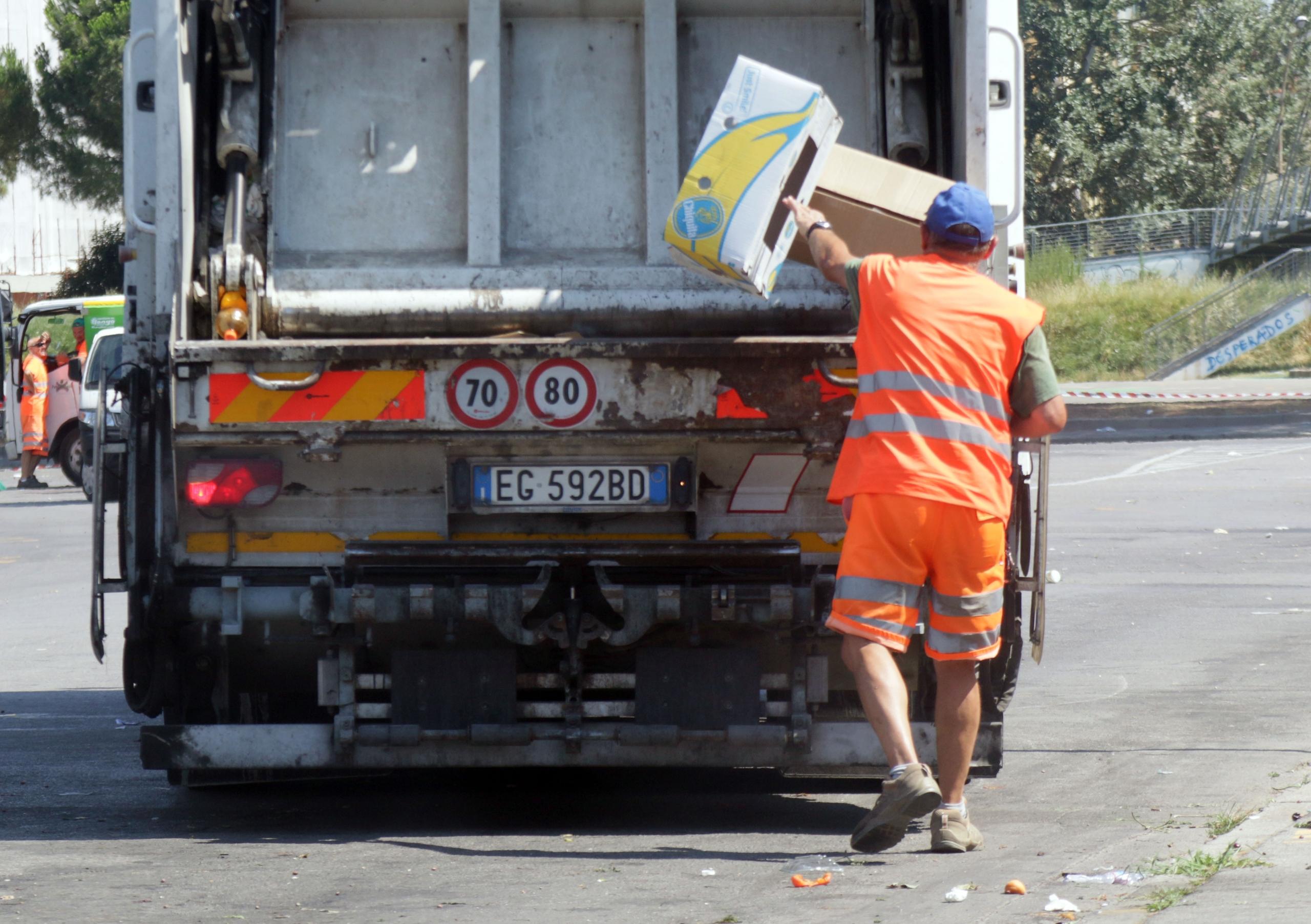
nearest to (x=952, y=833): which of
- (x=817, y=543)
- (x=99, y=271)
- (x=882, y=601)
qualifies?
(x=882, y=601)

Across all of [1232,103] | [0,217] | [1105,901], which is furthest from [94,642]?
[0,217]

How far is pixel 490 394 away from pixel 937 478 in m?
1.24

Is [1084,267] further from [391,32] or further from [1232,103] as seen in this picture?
[391,32]

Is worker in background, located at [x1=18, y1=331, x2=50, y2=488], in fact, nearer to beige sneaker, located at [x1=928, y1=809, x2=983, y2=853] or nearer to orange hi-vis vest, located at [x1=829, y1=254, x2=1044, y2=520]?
orange hi-vis vest, located at [x1=829, y1=254, x2=1044, y2=520]

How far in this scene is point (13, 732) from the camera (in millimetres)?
7105

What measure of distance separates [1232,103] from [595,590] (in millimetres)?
40265

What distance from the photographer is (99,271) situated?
119 feet

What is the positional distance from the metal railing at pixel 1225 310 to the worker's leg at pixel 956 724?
96.3 ft

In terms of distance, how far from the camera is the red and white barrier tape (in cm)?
2619

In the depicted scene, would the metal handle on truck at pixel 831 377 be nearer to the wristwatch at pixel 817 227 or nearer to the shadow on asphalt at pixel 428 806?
the wristwatch at pixel 817 227

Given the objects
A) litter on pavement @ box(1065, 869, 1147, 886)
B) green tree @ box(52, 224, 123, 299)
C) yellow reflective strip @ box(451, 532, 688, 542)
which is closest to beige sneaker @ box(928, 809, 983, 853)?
litter on pavement @ box(1065, 869, 1147, 886)

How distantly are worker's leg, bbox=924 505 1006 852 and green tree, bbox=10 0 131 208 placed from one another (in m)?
31.7

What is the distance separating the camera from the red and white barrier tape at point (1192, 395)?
26188 mm

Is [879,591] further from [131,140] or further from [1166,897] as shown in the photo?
[131,140]
